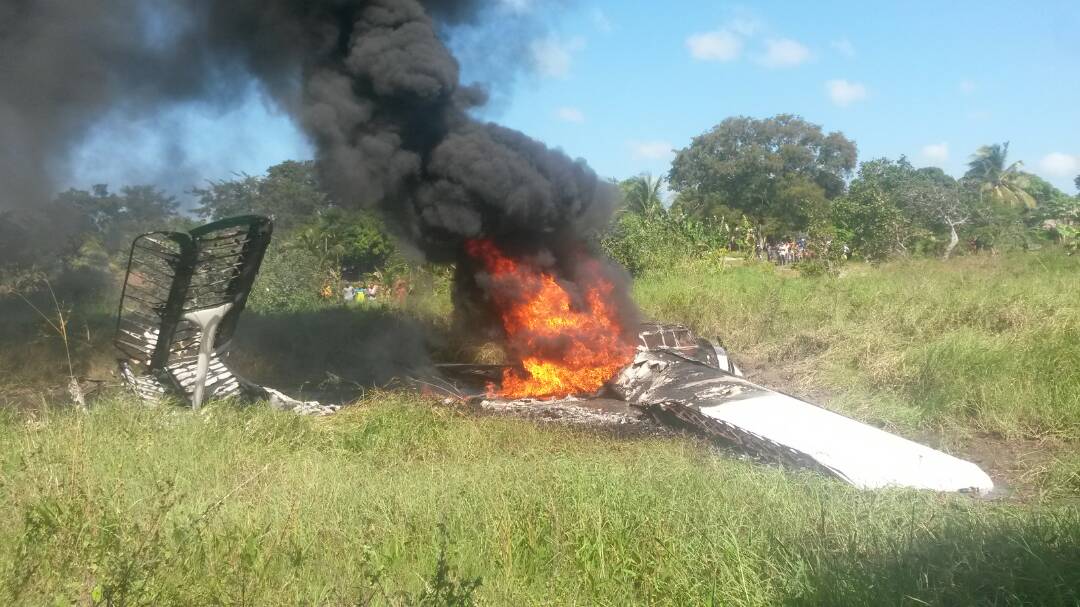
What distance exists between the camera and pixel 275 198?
23578 mm

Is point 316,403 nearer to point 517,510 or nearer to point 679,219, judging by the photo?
point 517,510

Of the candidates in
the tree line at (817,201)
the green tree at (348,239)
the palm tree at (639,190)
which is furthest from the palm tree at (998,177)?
the green tree at (348,239)

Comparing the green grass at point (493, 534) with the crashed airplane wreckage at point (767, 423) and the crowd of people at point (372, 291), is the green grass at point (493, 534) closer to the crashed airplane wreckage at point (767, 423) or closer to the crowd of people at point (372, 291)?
the crashed airplane wreckage at point (767, 423)

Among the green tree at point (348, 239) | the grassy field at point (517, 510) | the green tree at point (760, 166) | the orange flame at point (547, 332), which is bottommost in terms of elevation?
the grassy field at point (517, 510)

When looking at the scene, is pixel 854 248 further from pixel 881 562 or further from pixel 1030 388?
pixel 881 562

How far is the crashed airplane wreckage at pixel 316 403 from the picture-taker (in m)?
6.37

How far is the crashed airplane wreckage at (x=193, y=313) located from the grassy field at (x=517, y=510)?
75 centimetres

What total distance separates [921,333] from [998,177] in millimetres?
44716

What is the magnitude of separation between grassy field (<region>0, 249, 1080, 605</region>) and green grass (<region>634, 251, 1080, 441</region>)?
4cm

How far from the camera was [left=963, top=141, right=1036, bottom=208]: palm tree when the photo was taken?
148 feet

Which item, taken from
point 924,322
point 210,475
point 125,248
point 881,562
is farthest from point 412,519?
point 125,248

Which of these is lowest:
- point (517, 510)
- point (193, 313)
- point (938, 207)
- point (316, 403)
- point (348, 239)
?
point (316, 403)

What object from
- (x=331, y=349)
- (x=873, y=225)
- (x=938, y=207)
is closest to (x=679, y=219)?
(x=873, y=225)

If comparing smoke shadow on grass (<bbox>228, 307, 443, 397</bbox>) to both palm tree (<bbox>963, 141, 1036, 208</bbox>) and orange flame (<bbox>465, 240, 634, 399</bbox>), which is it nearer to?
orange flame (<bbox>465, 240, 634, 399</bbox>)
